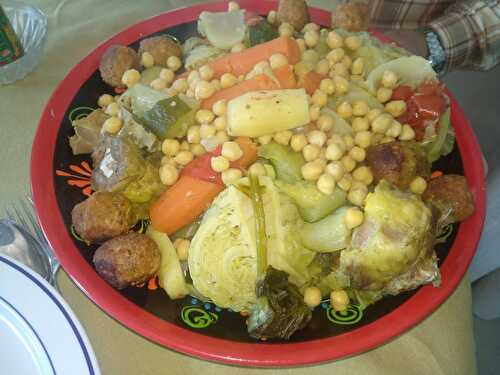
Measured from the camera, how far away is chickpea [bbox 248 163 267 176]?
5.58 ft

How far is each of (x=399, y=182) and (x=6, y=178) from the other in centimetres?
166

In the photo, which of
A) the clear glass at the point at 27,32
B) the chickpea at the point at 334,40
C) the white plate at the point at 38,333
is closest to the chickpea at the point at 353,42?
the chickpea at the point at 334,40

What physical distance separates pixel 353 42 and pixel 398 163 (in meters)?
0.74

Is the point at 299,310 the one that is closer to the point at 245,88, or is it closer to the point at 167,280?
the point at 167,280

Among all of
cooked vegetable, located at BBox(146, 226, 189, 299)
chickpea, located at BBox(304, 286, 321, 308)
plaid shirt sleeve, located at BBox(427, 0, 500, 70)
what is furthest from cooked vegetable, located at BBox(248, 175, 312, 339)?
plaid shirt sleeve, located at BBox(427, 0, 500, 70)

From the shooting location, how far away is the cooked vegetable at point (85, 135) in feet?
6.22

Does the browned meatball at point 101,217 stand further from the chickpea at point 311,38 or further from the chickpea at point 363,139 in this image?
the chickpea at point 311,38

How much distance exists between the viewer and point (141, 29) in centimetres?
228

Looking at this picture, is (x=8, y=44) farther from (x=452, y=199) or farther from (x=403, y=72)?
(x=452, y=199)

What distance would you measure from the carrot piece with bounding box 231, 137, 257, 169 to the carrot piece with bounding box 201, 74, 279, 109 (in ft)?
0.72

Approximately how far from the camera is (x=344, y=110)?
199cm

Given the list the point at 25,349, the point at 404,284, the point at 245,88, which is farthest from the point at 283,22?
the point at 25,349

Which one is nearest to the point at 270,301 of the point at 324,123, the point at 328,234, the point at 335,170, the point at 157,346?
the point at 328,234

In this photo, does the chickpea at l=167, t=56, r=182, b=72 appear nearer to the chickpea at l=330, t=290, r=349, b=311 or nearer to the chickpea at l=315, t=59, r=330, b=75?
the chickpea at l=315, t=59, r=330, b=75
